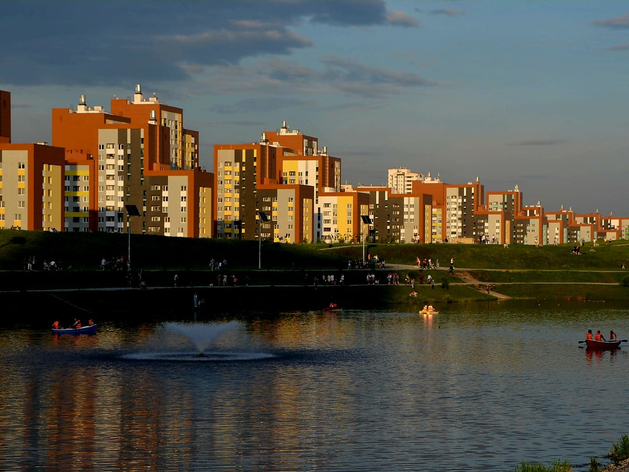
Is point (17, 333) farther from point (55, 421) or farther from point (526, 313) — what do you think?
point (526, 313)

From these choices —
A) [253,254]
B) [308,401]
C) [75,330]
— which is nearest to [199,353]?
[75,330]

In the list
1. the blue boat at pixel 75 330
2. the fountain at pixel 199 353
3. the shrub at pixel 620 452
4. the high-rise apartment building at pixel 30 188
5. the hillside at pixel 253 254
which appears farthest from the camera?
the high-rise apartment building at pixel 30 188

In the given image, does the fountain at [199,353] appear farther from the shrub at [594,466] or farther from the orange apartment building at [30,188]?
the orange apartment building at [30,188]

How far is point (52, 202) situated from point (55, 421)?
158 metres

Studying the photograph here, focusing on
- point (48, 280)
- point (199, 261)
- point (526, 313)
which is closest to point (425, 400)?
point (526, 313)

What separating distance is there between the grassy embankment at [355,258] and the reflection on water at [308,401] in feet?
150

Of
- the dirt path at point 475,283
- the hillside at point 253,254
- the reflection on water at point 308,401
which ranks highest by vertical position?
the hillside at point 253,254

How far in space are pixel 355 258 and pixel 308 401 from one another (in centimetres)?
11778

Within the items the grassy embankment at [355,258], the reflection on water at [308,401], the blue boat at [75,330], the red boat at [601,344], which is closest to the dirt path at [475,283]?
the grassy embankment at [355,258]

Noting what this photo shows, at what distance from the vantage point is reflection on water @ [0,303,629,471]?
37.4m

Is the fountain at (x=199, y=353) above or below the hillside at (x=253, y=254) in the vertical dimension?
below

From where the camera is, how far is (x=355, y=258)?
167 m

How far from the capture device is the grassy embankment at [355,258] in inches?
5094

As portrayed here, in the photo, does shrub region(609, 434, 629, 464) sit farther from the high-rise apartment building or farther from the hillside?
the high-rise apartment building
